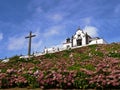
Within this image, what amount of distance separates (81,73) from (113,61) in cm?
224

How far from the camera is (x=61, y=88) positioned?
508 inches

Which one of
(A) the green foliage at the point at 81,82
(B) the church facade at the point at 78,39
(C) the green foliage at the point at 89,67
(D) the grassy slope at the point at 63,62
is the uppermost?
(B) the church facade at the point at 78,39

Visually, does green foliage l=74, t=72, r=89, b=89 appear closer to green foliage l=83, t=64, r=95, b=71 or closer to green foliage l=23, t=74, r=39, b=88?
green foliage l=83, t=64, r=95, b=71

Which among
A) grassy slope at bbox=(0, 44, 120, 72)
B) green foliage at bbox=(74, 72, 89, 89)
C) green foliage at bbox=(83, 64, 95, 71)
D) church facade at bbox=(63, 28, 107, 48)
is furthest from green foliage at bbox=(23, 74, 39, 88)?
church facade at bbox=(63, 28, 107, 48)

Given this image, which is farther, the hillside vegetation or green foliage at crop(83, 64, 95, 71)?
green foliage at crop(83, 64, 95, 71)

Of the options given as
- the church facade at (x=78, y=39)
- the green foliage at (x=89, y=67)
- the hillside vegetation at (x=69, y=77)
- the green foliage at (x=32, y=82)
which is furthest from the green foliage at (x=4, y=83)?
the church facade at (x=78, y=39)

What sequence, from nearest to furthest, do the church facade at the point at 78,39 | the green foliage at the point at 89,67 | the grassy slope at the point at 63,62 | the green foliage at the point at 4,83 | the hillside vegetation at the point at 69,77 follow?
the hillside vegetation at the point at 69,77, the green foliage at the point at 89,67, the green foliage at the point at 4,83, the grassy slope at the point at 63,62, the church facade at the point at 78,39

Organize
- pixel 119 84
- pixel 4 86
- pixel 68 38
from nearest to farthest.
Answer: pixel 119 84 → pixel 4 86 → pixel 68 38

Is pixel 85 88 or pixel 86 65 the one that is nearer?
pixel 85 88

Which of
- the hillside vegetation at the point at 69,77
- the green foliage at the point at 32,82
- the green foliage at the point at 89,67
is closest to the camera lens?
the hillside vegetation at the point at 69,77

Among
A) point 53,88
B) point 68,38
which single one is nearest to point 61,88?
point 53,88

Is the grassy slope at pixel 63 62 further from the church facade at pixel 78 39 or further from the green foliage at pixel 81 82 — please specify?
the church facade at pixel 78 39

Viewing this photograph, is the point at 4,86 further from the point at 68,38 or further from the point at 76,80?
the point at 68,38

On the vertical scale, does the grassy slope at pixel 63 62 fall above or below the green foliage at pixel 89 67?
above
